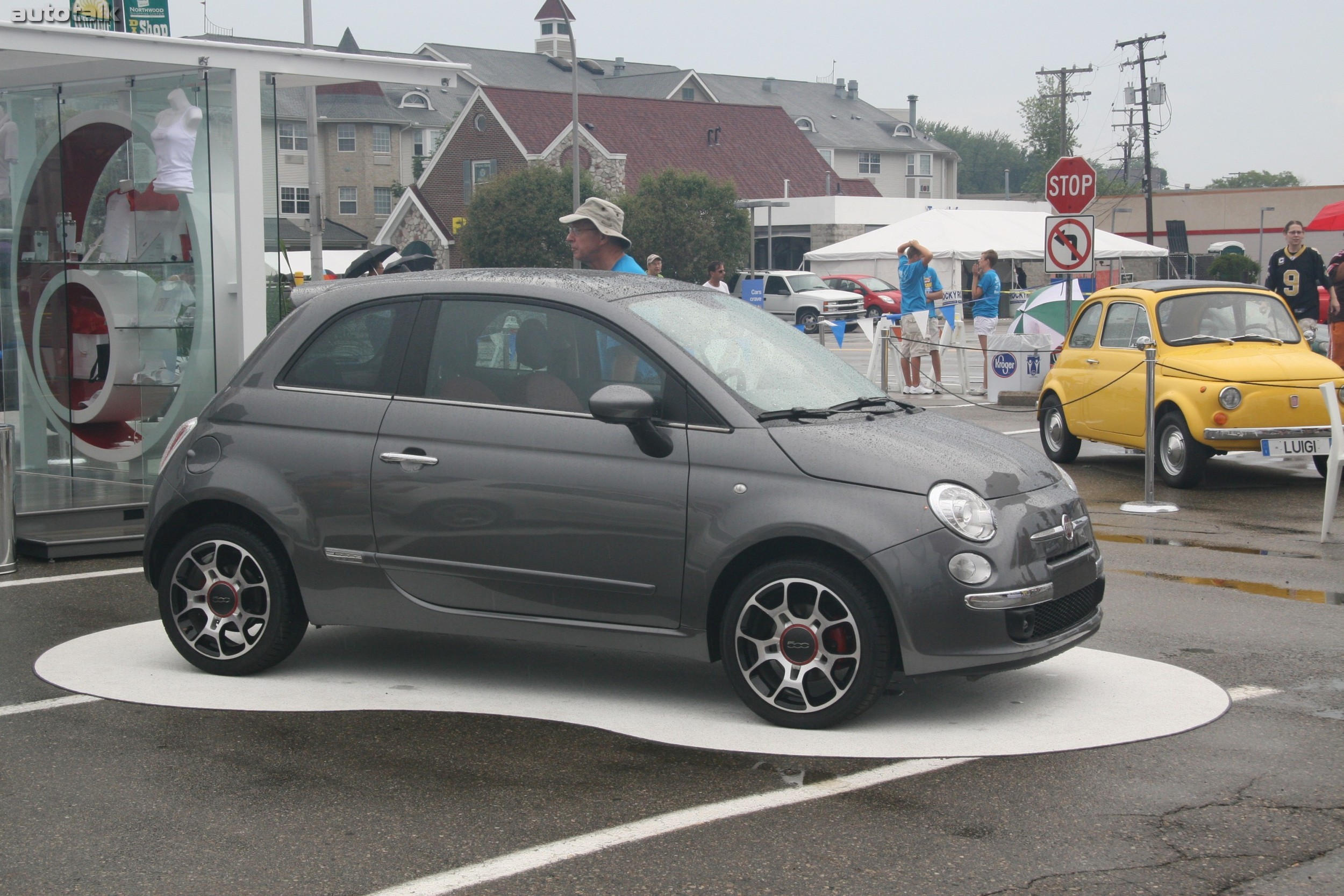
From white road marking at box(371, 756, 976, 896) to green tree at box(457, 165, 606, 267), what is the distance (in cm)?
5305

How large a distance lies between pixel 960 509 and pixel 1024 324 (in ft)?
53.4

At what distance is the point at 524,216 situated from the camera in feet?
190

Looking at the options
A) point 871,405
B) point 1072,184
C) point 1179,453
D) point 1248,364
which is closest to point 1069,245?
point 1072,184

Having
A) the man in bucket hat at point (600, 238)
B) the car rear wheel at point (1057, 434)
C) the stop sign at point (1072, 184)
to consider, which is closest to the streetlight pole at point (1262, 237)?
the stop sign at point (1072, 184)

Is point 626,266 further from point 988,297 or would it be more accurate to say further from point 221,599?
point 988,297

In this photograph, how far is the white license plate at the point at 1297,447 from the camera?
38.3 feet

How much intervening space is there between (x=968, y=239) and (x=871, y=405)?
78.5ft

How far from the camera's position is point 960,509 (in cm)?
548

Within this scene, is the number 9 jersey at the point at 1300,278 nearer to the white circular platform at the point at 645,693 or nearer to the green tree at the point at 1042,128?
the white circular platform at the point at 645,693

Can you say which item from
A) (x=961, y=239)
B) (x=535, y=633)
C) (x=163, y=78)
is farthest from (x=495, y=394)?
(x=961, y=239)

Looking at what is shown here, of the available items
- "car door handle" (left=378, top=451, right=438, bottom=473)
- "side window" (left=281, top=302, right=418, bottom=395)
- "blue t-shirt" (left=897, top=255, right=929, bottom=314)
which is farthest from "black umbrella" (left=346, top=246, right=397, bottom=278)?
"blue t-shirt" (left=897, top=255, right=929, bottom=314)

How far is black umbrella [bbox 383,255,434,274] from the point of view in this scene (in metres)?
10.6

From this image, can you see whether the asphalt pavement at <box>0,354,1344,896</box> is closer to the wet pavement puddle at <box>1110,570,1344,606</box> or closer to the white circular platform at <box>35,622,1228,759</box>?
the white circular platform at <box>35,622,1228,759</box>

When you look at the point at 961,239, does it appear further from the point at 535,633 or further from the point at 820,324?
the point at 535,633
